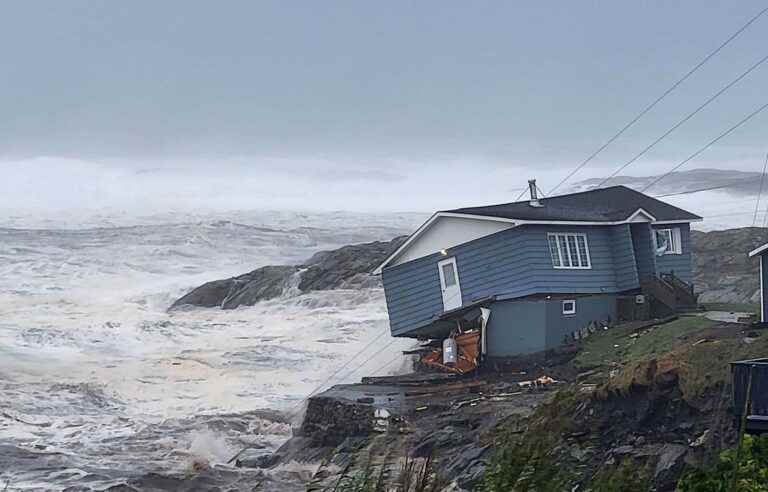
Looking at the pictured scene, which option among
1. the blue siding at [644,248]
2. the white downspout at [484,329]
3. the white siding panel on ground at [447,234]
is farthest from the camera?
the blue siding at [644,248]

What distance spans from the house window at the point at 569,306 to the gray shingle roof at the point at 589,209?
1.65m

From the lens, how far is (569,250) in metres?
24.3

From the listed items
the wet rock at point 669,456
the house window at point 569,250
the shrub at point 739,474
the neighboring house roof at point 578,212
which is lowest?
the wet rock at point 669,456

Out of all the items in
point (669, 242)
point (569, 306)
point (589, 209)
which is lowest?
point (569, 306)

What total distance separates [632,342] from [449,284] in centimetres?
453

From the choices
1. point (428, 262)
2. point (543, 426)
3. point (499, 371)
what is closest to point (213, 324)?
point (428, 262)

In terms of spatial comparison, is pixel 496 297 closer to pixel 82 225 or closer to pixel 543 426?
pixel 543 426

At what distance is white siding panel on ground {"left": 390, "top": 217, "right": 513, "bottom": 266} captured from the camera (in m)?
24.0

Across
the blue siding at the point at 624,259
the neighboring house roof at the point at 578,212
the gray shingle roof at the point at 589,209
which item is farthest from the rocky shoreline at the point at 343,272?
the blue siding at the point at 624,259

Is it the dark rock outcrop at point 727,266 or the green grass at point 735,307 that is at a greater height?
the dark rock outcrop at point 727,266

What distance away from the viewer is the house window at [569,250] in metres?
23.9

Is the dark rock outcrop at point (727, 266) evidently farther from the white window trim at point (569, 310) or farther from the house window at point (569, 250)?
the white window trim at point (569, 310)

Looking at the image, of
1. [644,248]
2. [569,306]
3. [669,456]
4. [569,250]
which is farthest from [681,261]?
[669,456]

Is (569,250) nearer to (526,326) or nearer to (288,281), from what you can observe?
(526,326)
